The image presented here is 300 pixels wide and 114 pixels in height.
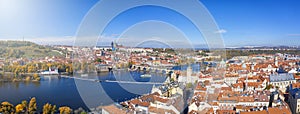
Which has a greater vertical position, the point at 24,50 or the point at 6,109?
the point at 24,50

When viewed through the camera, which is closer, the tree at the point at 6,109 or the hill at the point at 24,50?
the tree at the point at 6,109

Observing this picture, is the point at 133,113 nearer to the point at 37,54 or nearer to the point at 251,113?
the point at 251,113

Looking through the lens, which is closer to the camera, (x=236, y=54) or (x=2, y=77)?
(x=2, y=77)

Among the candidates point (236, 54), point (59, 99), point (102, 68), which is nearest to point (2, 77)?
point (102, 68)

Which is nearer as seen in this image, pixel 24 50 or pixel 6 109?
pixel 6 109

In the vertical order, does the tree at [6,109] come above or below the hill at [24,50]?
below

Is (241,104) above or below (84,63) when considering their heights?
below

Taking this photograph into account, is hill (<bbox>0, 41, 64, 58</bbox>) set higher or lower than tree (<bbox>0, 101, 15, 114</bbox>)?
higher

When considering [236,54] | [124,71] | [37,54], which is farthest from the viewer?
[236,54]
